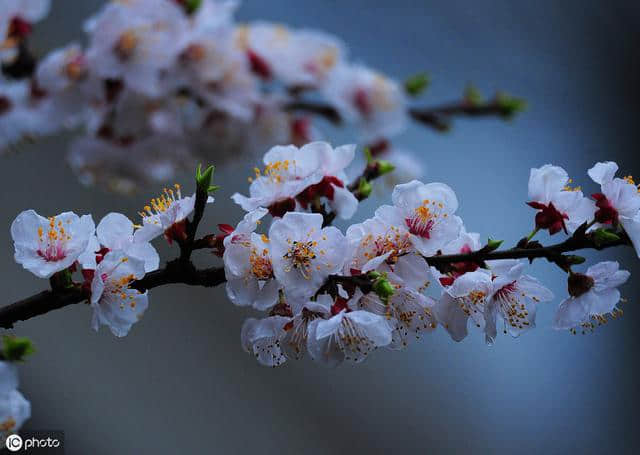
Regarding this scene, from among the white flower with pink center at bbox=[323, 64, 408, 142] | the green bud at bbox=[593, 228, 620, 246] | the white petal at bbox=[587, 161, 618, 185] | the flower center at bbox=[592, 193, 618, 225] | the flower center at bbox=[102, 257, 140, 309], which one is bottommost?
the white flower with pink center at bbox=[323, 64, 408, 142]

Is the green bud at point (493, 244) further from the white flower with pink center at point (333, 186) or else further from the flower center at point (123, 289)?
the flower center at point (123, 289)

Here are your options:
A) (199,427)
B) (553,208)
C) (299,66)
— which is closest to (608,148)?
(199,427)

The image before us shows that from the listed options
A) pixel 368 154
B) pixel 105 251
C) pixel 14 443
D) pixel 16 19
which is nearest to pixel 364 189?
pixel 368 154

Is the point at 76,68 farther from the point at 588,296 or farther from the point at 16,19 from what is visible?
the point at 588,296

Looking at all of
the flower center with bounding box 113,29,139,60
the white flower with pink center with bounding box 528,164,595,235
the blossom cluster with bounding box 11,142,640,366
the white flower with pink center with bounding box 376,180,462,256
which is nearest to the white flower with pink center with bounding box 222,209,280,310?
the blossom cluster with bounding box 11,142,640,366

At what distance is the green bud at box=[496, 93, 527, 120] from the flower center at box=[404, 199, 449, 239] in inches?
29.4

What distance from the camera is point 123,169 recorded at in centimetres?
Result: 131

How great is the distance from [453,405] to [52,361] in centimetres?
171

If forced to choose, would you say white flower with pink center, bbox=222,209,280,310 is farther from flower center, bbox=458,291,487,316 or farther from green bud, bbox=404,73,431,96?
green bud, bbox=404,73,431,96

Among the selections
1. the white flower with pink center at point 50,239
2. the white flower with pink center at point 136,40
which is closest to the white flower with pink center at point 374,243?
the white flower with pink center at point 50,239

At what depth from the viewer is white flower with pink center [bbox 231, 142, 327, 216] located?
583 mm

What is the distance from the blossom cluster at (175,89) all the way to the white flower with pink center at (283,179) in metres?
0.60

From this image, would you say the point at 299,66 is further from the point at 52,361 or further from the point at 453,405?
the point at 453,405

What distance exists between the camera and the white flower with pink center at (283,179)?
583 mm
